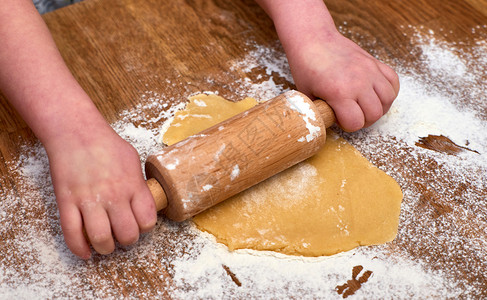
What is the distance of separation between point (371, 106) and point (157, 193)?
49 cm

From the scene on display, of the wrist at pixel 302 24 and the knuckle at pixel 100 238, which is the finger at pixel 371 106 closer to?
the wrist at pixel 302 24

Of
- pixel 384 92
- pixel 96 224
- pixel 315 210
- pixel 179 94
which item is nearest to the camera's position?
pixel 96 224

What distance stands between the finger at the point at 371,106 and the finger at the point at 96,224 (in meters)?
0.57

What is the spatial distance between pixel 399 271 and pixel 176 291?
404 mm

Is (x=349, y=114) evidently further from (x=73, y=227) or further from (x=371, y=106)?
(x=73, y=227)

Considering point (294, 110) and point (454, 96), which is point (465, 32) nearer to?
point (454, 96)

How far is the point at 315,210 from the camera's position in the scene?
3.23 ft

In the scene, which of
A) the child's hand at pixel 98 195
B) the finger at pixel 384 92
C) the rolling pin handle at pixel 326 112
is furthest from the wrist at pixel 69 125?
the finger at pixel 384 92

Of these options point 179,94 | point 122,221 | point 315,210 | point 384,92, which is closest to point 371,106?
point 384,92

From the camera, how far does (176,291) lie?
89 centimetres

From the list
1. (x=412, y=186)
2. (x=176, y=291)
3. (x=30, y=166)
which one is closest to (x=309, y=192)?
(x=412, y=186)

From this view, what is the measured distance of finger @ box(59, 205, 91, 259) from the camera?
2.79 feet

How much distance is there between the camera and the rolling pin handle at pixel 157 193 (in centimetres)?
90

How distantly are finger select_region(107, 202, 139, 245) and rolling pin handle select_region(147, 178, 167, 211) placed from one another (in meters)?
0.05
